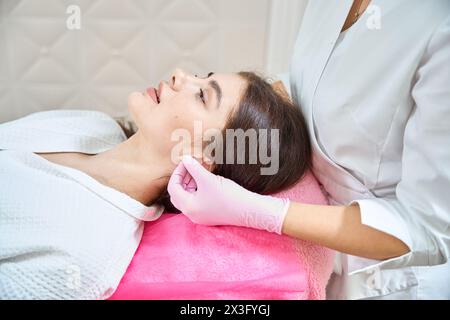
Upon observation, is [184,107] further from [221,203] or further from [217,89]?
[221,203]

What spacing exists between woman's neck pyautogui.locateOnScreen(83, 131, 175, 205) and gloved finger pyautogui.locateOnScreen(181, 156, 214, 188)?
0.08 m

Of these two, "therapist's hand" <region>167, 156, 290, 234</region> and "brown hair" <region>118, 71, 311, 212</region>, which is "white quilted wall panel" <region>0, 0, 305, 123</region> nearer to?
"brown hair" <region>118, 71, 311, 212</region>

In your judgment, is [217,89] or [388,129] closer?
[388,129]

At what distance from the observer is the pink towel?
2.60 ft

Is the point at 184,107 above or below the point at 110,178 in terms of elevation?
above

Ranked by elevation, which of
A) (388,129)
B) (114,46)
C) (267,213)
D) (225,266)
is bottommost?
(225,266)

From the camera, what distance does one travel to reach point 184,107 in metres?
0.90

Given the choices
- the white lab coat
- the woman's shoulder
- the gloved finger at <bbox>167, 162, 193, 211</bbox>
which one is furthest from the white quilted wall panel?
the gloved finger at <bbox>167, 162, 193, 211</bbox>

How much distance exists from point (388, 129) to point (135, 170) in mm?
530

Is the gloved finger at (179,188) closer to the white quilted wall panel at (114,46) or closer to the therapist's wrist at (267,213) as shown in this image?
the therapist's wrist at (267,213)

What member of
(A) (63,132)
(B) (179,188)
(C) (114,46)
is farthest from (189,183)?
(C) (114,46)

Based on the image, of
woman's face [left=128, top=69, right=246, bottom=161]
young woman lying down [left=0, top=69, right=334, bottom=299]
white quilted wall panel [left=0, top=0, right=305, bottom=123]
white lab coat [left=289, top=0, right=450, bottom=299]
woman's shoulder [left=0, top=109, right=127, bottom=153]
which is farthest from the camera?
white quilted wall panel [left=0, top=0, right=305, bottom=123]

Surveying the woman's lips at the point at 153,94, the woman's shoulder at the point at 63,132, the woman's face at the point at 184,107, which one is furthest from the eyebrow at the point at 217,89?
the woman's shoulder at the point at 63,132

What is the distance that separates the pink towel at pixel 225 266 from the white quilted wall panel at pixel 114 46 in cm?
56
